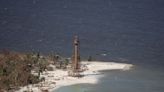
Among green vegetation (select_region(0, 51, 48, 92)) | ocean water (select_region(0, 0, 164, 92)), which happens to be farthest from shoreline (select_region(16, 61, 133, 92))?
ocean water (select_region(0, 0, 164, 92))

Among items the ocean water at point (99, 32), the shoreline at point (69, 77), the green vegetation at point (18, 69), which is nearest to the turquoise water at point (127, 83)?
the ocean water at point (99, 32)

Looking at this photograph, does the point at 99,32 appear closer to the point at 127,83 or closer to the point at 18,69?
the point at 127,83

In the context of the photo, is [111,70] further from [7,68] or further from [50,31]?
[50,31]

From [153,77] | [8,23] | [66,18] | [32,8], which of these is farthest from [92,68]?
[32,8]

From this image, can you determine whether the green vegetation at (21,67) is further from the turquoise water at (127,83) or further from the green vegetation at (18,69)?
the turquoise water at (127,83)

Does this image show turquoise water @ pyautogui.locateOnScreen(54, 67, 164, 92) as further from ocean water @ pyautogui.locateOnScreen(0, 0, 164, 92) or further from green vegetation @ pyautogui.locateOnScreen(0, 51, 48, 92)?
green vegetation @ pyautogui.locateOnScreen(0, 51, 48, 92)

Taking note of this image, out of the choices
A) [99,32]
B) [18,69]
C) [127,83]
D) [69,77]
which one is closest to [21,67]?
[18,69]
